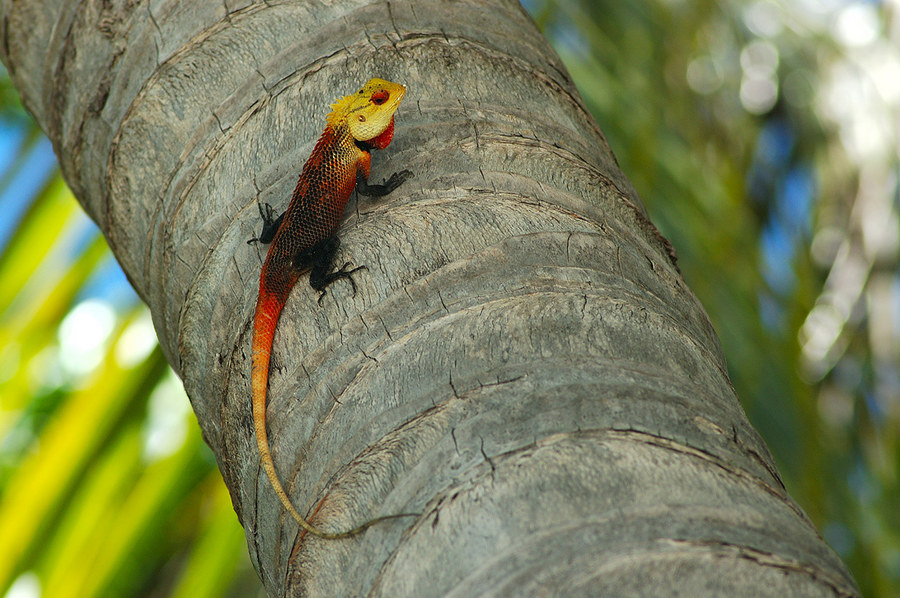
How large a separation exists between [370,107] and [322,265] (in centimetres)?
68

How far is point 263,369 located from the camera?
159cm

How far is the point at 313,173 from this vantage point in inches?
83.0

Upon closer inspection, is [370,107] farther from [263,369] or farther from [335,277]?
[263,369]

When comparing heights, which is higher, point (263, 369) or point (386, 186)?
point (386, 186)

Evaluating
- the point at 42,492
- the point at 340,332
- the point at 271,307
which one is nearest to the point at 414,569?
the point at 340,332

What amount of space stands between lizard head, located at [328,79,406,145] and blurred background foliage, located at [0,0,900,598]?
1.17 metres

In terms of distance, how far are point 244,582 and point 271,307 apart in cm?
300

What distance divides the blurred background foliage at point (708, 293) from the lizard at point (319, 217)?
94 centimetres

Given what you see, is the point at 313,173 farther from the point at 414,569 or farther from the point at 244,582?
the point at 244,582

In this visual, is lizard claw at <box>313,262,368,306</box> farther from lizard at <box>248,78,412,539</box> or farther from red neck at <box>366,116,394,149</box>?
red neck at <box>366,116,394,149</box>

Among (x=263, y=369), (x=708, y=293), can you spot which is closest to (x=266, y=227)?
(x=263, y=369)

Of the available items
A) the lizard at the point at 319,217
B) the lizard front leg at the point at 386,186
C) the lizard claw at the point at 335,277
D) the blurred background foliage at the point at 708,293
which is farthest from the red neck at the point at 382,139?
the blurred background foliage at the point at 708,293

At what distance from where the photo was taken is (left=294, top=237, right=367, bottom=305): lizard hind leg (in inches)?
Result: 64.4

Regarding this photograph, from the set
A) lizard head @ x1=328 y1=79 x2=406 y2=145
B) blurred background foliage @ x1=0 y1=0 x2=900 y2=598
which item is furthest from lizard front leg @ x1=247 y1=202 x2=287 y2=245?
blurred background foliage @ x1=0 y1=0 x2=900 y2=598
